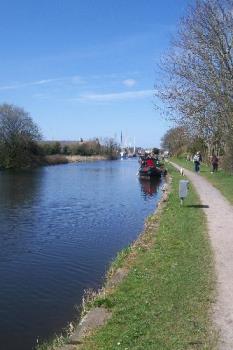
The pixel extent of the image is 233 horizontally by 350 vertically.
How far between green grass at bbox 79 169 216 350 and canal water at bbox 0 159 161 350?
1.52 m

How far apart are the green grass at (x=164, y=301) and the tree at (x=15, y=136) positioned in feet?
241

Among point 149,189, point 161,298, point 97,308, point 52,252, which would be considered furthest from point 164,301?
point 149,189

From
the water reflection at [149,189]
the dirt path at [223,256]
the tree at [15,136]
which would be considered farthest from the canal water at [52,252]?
the tree at [15,136]

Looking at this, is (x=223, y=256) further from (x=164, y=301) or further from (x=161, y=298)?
(x=164, y=301)

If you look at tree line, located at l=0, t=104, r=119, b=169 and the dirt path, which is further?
tree line, located at l=0, t=104, r=119, b=169

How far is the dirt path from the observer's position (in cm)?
722

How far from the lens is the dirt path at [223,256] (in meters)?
7.22

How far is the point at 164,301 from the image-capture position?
8484 millimetres

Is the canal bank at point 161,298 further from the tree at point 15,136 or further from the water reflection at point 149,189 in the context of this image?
the tree at point 15,136

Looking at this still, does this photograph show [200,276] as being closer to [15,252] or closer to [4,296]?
[4,296]

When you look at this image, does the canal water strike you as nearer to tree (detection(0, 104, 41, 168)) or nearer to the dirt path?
the dirt path

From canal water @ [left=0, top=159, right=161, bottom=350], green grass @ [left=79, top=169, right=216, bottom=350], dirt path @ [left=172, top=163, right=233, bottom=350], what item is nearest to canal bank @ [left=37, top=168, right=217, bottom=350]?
green grass @ [left=79, top=169, right=216, bottom=350]

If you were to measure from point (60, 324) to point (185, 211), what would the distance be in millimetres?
11096

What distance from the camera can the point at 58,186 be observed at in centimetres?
4419
